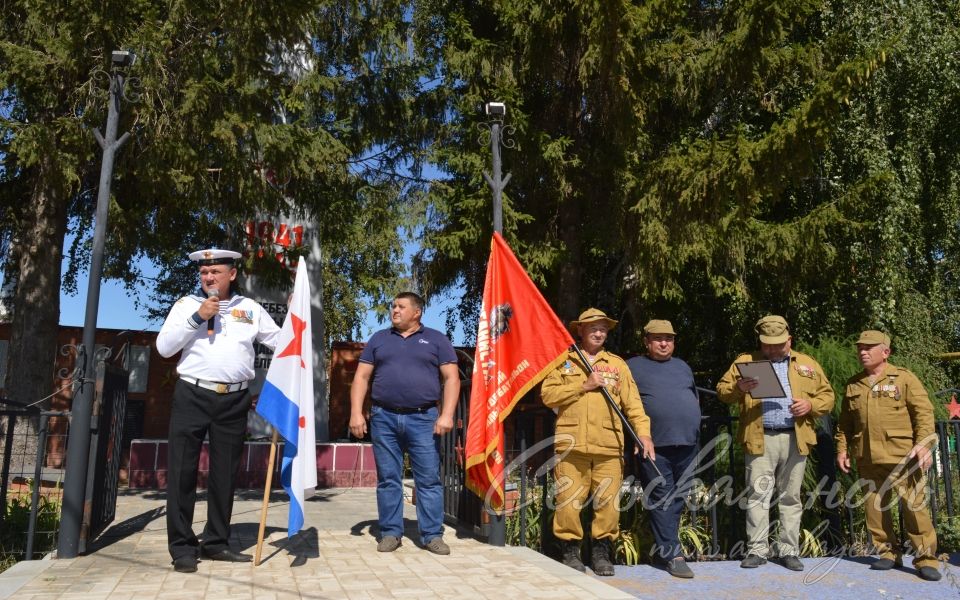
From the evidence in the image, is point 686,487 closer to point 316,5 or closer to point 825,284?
point 316,5

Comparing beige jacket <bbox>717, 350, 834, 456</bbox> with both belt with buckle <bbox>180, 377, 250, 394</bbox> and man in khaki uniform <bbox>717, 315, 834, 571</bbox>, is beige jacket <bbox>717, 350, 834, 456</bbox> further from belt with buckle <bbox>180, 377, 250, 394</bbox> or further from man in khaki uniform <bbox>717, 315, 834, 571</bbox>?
belt with buckle <bbox>180, 377, 250, 394</bbox>

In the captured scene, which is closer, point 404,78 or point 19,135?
point 19,135

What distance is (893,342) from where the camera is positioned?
43.4 feet

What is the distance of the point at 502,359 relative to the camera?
5.95 m

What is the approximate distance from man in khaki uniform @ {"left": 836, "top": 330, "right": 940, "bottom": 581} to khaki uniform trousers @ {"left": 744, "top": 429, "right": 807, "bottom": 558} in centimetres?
50

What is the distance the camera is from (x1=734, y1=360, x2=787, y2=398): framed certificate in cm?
554

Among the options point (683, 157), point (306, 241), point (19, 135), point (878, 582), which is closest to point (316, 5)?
point (19, 135)

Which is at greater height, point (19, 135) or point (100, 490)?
point (19, 135)

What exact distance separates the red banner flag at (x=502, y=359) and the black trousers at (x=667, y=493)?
1068 mm

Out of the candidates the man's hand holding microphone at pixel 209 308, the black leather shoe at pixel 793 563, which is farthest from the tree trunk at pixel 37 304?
the black leather shoe at pixel 793 563

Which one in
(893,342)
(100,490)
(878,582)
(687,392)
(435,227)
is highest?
(435,227)

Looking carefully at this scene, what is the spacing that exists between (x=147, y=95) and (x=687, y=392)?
262 inches

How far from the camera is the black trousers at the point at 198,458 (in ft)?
16.4

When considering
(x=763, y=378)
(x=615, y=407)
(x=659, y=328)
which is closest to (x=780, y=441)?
(x=763, y=378)
